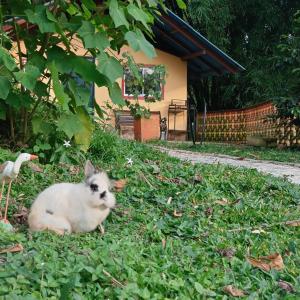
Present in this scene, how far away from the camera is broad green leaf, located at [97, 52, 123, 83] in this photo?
13.1 feet

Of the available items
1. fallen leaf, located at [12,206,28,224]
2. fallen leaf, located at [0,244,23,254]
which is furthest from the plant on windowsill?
fallen leaf, located at [0,244,23,254]

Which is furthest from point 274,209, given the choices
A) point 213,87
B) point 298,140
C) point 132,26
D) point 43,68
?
point 213,87

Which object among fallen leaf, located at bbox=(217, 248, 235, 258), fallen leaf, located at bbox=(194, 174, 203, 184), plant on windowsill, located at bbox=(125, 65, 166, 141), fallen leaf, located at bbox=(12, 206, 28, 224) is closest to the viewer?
fallen leaf, located at bbox=(217, 248, 235, 258)

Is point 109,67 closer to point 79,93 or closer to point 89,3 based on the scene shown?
point 79,93

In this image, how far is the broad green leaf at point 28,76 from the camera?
13.3 feet

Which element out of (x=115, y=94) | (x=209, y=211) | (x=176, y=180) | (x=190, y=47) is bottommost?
(x=209, y=211)

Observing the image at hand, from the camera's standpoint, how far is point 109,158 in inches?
242

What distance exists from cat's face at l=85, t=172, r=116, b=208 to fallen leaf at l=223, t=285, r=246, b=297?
3.46 ft

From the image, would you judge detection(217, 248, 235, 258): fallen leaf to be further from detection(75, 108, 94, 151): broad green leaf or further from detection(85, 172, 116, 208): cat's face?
detection(75, 108, 94, 151): broad green leaf

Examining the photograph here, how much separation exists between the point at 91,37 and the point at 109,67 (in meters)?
0.28

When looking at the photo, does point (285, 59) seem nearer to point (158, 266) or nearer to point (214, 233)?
point (214, 233)

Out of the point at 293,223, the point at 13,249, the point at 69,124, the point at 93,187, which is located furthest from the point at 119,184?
the point at 13,249

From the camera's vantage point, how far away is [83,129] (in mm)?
4898

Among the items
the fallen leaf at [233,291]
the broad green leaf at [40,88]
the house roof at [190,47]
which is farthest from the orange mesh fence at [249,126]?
the fallen leaf at [233,291]
